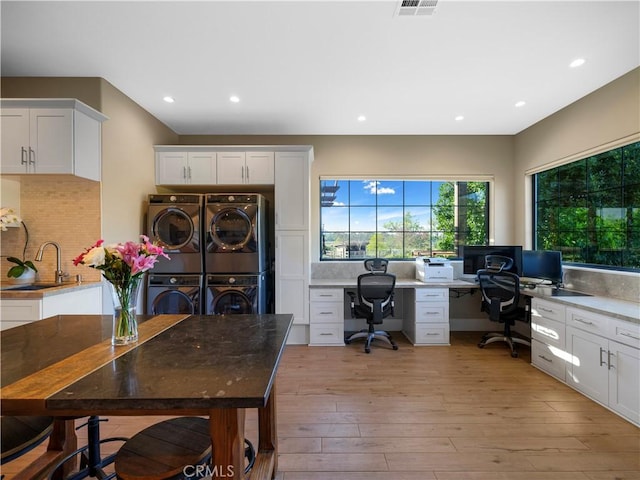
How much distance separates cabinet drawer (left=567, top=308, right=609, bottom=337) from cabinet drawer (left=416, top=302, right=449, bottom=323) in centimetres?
125

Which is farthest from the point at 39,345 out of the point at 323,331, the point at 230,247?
the point at 323,331

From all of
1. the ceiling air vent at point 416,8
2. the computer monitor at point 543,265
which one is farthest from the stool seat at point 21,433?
the computer monitor at point 543,265

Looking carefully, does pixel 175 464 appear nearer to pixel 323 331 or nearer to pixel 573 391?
pixel 323 331

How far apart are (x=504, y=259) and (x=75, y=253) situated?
4.76m

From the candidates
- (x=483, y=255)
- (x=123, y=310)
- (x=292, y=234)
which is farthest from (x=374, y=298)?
(x=123, y=310)

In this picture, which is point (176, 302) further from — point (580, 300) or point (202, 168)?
point (580, 300)

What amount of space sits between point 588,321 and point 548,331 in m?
0.49

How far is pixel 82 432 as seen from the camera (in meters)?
2.08

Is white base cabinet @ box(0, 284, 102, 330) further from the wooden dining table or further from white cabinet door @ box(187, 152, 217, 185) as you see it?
white cabinet door @ box(187, 152, 217, 185)

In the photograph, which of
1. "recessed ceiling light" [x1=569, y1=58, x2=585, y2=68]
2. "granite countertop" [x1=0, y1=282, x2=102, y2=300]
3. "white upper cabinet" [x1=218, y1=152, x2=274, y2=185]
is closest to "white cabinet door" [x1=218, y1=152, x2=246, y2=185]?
"white upper cabinet" [x1=218, y1=152, x2=274, y2=185]

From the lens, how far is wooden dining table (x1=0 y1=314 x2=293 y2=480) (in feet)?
2.71

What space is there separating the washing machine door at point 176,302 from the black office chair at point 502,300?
3461 mm

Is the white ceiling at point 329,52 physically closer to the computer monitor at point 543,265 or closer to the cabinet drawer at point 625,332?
the computer monitor at point 543,265

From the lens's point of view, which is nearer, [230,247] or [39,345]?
[39,345]
